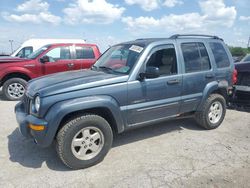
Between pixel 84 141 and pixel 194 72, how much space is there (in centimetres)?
244

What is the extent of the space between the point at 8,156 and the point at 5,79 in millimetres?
4637

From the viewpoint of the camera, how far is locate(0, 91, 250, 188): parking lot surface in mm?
3248

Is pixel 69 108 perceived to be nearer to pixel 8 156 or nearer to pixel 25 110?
pixel 25 110

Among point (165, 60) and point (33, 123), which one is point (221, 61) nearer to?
point (165, 60)

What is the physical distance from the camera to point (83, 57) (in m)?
8.53

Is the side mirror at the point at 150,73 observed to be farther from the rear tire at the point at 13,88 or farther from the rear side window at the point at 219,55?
the rear tire at the point at 13,88

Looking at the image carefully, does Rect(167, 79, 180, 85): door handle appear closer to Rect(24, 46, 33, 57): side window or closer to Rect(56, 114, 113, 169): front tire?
Rect(56, 114, 113, 169): front tire

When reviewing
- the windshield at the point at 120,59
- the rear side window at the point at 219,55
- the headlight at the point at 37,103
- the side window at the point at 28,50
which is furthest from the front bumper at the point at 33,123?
the side window at the point at 28,50

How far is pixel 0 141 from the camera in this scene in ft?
14.7

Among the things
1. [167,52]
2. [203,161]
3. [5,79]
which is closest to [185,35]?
[167,52]

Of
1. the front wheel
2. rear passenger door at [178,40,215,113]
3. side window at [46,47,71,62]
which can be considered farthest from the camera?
side window at [46,47,71,62]

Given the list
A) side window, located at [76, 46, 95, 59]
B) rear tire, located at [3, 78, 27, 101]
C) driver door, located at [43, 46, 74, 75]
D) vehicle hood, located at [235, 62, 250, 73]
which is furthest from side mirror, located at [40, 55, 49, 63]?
vehicle hood, located at [235, 62, 250, 73]

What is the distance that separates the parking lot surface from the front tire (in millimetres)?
153

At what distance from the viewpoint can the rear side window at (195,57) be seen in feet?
15.0
